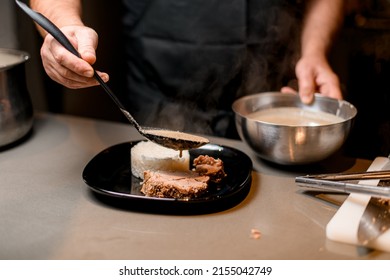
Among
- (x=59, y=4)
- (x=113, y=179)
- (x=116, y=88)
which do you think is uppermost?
(x=59, y=4)

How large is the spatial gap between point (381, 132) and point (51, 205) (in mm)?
1507

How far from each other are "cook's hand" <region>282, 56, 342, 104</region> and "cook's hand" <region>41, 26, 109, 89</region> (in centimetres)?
69

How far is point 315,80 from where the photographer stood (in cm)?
183

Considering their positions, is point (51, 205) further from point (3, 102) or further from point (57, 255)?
point (3, 102)

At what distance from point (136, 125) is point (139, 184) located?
6.7 inches

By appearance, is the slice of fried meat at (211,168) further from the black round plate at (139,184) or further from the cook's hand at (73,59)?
the cook's hand at (73,59)

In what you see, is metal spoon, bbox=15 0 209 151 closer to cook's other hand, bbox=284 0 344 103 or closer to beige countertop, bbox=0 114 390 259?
beige countertop, bbox=0 114 390 259

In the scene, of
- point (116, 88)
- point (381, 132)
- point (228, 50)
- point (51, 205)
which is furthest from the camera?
point (116, 88)

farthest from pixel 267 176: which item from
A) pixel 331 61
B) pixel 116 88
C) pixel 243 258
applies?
pixel 116 88

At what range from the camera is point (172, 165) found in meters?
1.48

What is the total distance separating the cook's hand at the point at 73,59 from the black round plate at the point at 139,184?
26 cm

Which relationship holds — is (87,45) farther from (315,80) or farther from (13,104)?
(315,80)

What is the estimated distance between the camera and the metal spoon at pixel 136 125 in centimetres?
139

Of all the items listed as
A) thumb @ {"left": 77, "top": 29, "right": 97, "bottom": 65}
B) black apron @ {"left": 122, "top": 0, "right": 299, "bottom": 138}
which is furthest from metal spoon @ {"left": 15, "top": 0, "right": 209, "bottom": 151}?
black apron @ {"left": 122, "top": 0, "right": 299, "bottom": 138}
